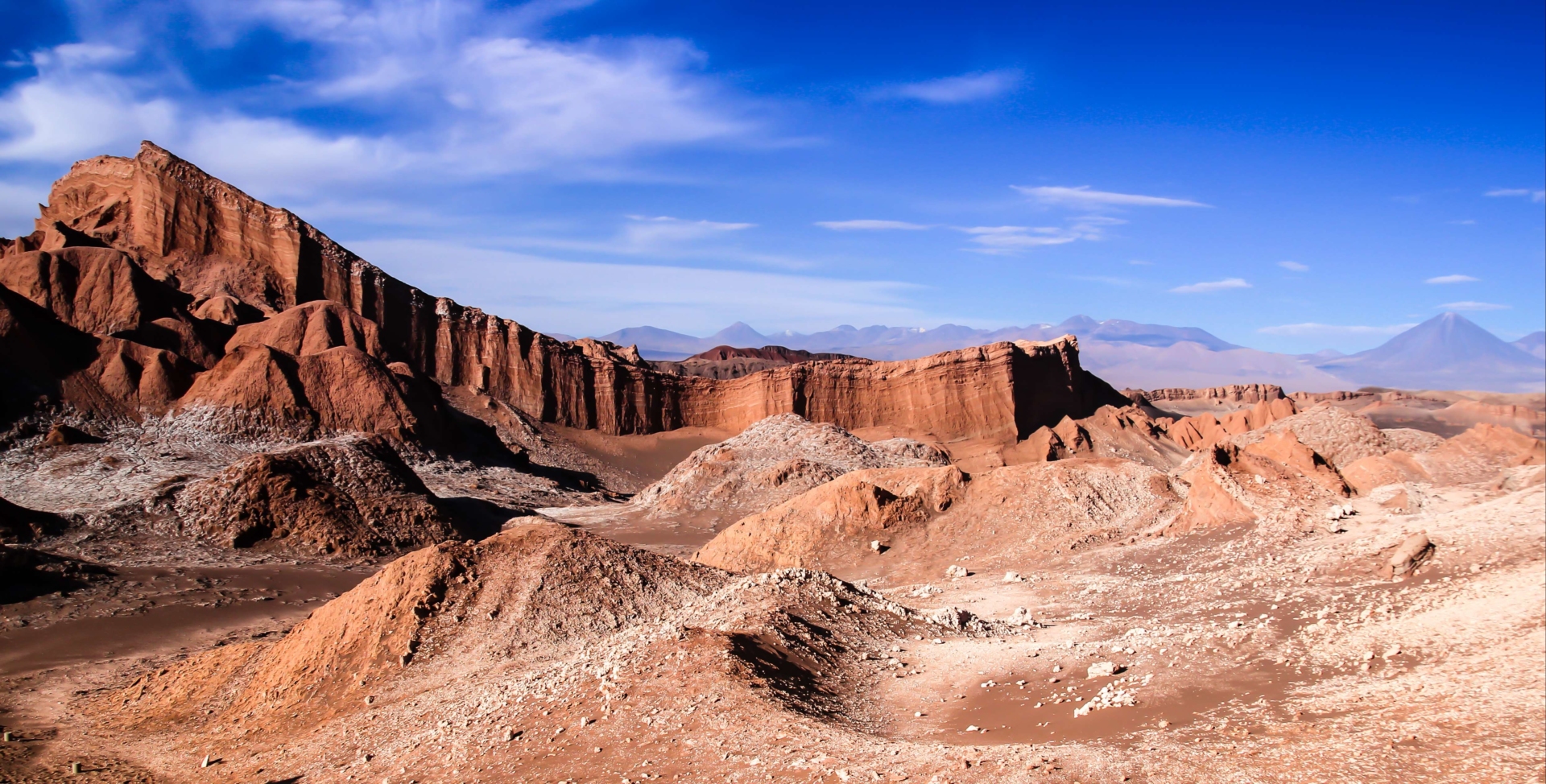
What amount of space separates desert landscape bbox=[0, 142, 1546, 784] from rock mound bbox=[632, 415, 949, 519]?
0.27m

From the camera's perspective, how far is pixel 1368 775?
18.3 ft

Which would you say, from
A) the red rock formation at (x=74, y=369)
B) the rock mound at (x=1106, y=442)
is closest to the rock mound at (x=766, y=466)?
the rock mound at (x=1106, y=442)

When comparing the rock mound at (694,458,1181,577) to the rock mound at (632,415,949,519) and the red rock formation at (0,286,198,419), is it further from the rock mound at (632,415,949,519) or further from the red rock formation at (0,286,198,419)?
the red rock formation at (0,286,198,419)

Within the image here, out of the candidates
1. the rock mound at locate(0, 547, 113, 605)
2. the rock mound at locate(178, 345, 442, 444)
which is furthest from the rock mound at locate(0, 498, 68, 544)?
the rock mound at locate(178, 345, 442, 444)

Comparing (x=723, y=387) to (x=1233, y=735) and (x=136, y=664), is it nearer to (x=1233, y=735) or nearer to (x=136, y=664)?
(x=136, y=664)

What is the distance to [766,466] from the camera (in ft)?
121

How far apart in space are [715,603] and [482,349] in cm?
4704

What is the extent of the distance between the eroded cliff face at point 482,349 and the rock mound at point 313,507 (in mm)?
21917

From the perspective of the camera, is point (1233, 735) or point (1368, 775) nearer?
point (1368, 775)

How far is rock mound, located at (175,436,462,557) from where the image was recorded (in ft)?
72.6

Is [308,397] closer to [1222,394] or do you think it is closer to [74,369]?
[74,369]

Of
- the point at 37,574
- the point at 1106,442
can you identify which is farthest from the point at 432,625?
the point at 1106,442

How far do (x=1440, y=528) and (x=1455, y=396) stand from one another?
92927 millimetres

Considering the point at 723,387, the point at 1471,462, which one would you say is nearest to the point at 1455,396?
the point at 723,387
